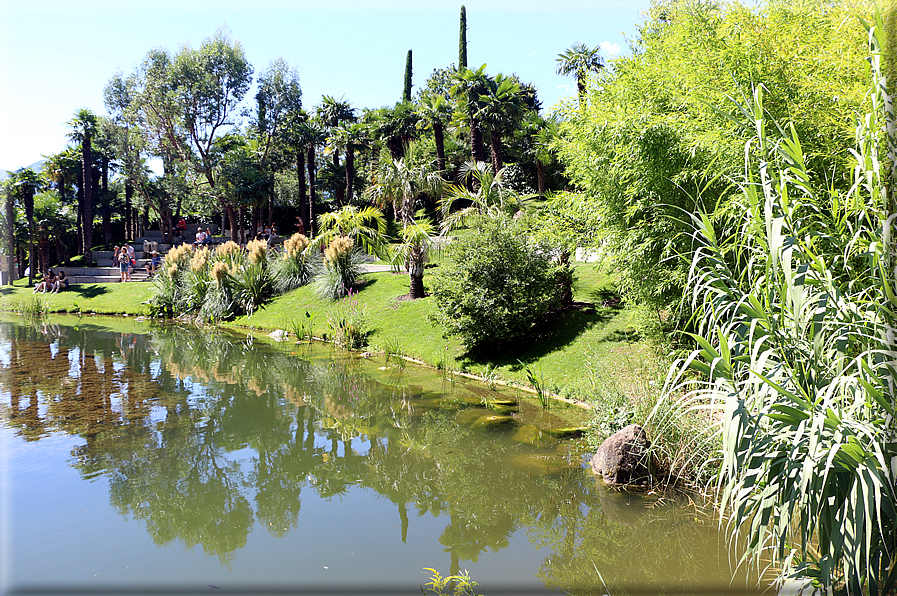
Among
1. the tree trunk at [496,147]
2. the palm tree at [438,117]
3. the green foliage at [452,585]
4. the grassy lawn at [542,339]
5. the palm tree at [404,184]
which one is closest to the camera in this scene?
the green foliage at [452,585]

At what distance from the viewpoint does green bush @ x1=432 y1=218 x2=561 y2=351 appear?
12.1m

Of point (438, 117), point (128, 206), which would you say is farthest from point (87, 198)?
point (438, 117)

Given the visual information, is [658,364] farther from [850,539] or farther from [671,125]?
[850,539]

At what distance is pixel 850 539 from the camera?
3100mm

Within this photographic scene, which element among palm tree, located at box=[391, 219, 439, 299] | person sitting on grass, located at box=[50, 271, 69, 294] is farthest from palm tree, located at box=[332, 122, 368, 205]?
palm tree, located at box=[391, 219, 439, 299]

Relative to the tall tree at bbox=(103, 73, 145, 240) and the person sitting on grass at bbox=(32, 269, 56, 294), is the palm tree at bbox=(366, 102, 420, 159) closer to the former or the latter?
the tall tree at bbox=(103, 73, 145, 240)

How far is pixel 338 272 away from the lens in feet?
64.1

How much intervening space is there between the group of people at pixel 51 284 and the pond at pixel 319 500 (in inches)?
758

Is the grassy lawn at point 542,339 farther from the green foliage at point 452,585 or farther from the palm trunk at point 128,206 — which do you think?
the palm trunk at point 128,206

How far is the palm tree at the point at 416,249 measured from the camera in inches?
671

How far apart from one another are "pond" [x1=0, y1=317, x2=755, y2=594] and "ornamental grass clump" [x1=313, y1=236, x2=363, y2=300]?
8.13 m

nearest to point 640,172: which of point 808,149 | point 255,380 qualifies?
point 808,149

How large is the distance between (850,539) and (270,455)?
22.1 ft

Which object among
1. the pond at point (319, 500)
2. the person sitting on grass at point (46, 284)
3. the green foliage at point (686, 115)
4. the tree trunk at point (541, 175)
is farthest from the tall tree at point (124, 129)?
the green foliage at point (686, 115)
